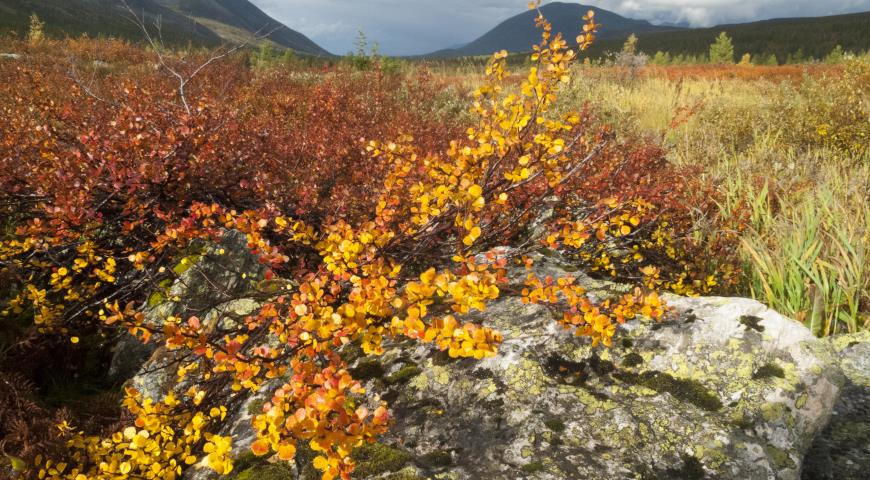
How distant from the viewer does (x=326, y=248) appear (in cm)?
266

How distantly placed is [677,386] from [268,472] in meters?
1.65

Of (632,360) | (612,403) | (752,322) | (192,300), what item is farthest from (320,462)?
(192,300)

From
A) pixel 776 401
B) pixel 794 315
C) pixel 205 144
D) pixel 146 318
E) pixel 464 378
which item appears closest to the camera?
pixel 776 401

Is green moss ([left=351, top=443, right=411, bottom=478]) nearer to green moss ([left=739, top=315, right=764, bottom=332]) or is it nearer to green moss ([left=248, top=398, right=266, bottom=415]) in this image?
green moss ([left=248, top=398, right=266, bottom=415])

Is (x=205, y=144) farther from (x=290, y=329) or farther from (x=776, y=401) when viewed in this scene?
(x=776, y=401)

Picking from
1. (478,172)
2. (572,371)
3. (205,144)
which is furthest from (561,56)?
(205,144)

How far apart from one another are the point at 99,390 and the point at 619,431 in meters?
3.34

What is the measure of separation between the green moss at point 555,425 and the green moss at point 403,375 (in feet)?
2.00

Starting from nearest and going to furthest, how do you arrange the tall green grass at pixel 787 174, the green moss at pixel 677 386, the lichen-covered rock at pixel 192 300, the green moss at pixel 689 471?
the green moss at pixel 689 471, the green moss at pixel 677 386, the lichen-covered rock at pixel 192 300, the tall green grass at pixel 787 174

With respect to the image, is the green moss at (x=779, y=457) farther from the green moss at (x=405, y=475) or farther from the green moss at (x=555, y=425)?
the green moss at (x=405, y=475)

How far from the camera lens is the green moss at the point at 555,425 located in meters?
1.65

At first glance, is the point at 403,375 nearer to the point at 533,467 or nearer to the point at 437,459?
the point at 437,459

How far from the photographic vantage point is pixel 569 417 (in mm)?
1706

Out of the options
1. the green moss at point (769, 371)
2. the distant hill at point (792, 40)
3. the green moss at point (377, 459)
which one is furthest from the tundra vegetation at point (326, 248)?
the distant hill at point (792, 40)
